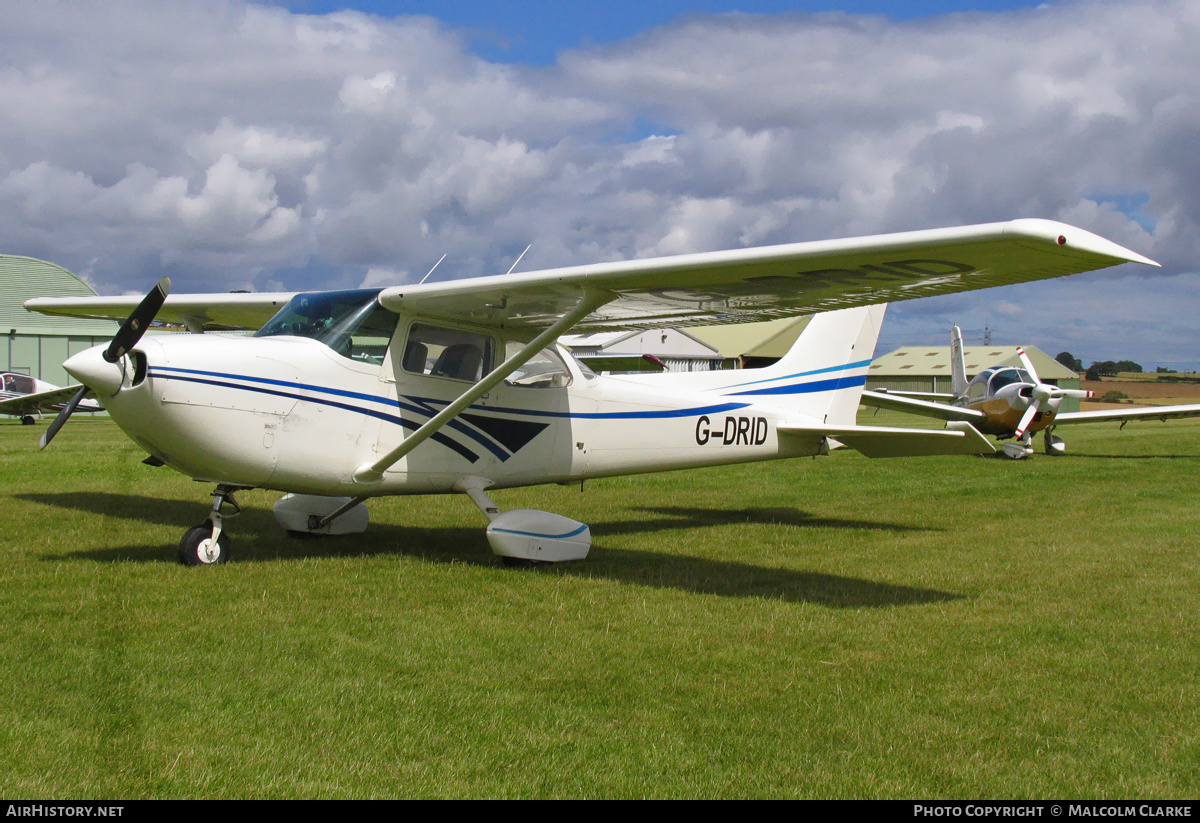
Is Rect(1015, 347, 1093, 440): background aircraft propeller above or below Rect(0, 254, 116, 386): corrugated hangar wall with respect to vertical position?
below

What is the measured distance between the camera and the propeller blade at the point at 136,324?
5.85m

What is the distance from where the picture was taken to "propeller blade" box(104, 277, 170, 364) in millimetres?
5848

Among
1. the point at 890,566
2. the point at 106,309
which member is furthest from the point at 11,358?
the point at 890,566

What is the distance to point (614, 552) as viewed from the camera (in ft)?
26.6

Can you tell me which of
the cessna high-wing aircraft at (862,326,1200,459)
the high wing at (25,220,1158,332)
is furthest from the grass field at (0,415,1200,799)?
the cessna high-wing aircraft at (862,326,1200,459)

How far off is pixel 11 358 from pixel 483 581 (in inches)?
1629

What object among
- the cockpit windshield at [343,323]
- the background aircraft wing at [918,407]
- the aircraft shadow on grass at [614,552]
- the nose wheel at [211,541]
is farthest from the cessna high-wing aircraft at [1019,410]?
the nose wheel at [211,541]

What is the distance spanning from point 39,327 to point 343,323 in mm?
41188

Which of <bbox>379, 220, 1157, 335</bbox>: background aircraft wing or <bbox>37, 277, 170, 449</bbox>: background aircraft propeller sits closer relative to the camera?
<bbox>379, 220, 1157, 335</bbox>: background aircraft wing

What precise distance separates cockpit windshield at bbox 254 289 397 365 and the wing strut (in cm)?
74

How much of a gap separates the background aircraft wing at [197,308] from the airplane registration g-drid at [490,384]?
51 mm

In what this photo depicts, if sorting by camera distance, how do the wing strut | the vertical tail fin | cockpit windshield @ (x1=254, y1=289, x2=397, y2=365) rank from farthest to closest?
1. the vertical tail fin
2. cockpit windshield @ (x1=254, y1=289, x2=397, y2=365)
3. the wing strut

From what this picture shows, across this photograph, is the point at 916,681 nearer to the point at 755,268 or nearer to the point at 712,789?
the point at 712,789

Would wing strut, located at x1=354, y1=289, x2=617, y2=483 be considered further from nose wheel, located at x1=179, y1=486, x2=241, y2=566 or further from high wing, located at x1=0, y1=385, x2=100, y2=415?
high wing, located at x1=0, y1=385, x2=100, y2=415
